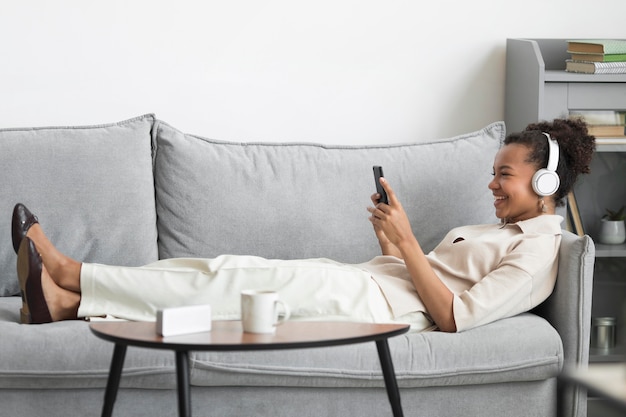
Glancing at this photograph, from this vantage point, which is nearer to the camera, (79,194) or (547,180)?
(547,180)

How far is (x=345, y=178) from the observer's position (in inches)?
101

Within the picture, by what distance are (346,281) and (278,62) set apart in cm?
103

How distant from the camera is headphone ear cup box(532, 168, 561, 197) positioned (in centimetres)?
227

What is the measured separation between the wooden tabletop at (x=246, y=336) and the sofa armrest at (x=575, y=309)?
66 centimetres

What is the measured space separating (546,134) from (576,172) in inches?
5.7

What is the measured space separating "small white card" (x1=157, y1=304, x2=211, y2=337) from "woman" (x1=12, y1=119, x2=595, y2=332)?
1.53ft

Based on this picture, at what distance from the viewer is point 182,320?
5.02ft

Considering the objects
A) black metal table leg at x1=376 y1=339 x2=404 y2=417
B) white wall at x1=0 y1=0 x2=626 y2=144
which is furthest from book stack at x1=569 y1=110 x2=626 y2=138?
black metal table leg at x1=376 y1=339 x2=404 y2=417

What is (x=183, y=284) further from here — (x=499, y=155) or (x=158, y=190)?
(x=499, y=155)

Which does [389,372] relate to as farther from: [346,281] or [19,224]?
[19,224]

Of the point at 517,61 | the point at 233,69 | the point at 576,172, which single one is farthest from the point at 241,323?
the point at 517,61

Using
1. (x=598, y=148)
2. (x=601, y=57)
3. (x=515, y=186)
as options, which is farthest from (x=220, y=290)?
(x=601, y=57)

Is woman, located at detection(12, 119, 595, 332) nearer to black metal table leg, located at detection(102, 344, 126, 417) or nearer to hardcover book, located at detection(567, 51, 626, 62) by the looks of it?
black metal table leg, located at detection(102, 344, 126, 417)

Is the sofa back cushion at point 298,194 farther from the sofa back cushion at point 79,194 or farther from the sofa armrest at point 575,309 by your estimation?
the sofa armrest at point 575,309
